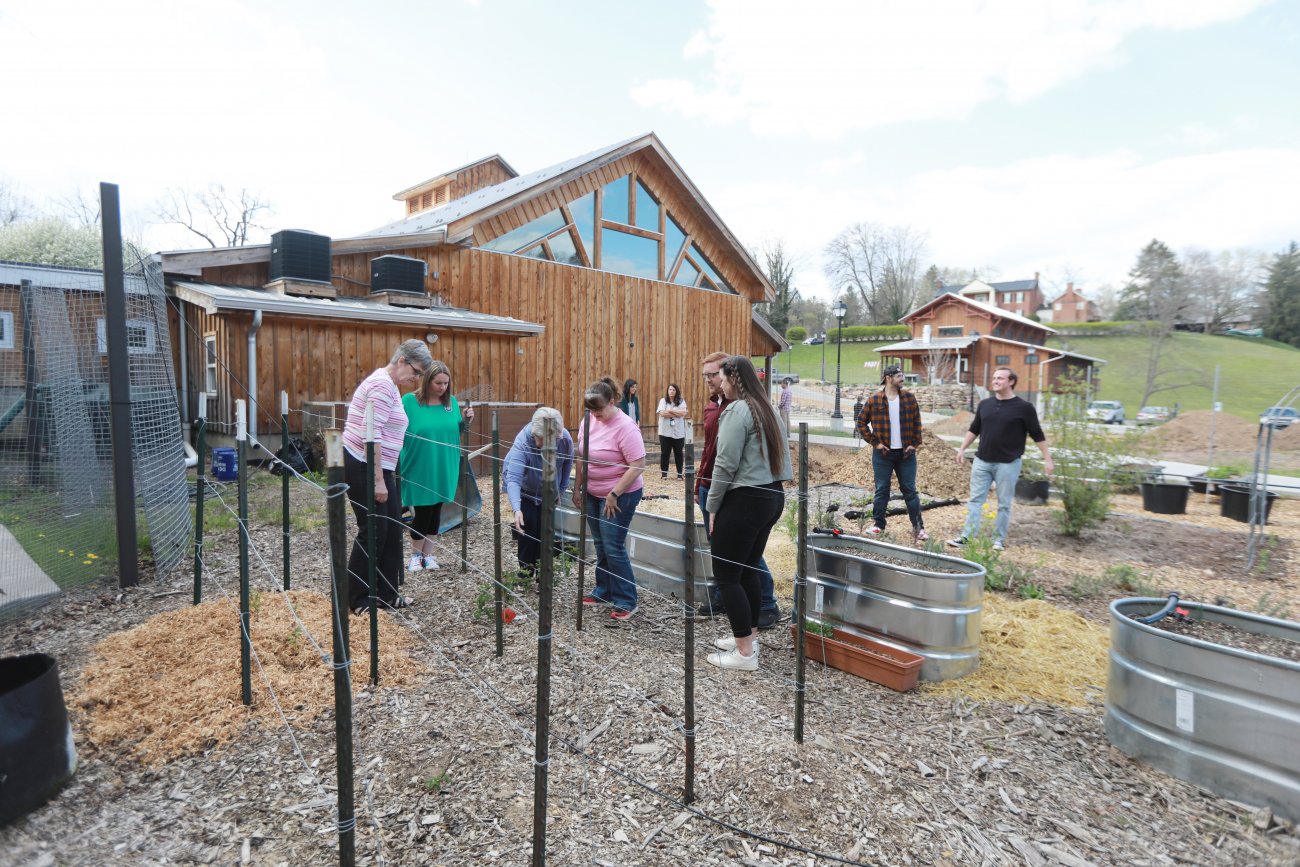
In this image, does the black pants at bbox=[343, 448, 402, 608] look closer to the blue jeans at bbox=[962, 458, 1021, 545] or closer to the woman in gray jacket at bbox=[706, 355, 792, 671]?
the woman in gray jacket at bbox=[706, 355, 792, 671]

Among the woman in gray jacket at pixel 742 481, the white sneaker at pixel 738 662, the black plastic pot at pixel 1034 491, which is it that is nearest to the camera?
the woman in gray jacket at pixel 742 481

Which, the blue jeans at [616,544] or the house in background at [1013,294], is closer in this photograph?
the blue jeans at [616,544]

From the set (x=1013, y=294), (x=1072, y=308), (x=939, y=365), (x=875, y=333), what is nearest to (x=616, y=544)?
(x=939, y=365)

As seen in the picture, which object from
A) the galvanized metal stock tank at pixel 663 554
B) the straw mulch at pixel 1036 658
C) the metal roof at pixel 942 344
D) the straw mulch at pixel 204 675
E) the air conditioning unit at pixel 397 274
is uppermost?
the metal roof at pixel 942 344

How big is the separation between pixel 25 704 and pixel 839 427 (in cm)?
2361

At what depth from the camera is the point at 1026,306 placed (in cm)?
7319

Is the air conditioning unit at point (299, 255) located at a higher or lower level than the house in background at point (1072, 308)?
lower

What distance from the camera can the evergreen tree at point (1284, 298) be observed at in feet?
141

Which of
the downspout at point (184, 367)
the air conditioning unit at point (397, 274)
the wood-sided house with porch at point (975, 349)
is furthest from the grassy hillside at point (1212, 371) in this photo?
the downspout at point (184, 367)

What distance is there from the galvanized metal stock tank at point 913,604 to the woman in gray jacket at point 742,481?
57 cm

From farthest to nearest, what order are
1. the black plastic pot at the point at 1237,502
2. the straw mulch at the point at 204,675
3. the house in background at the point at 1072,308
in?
the house in background at the point at 1072,308 → the black plastic pot at the point at 1237,502 → the straw mulch at the point at 204,675

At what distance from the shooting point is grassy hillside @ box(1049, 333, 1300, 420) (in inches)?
1237

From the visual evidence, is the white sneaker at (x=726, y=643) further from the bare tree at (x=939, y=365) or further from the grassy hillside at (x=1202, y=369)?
the bare tree at (x=939, y=365)

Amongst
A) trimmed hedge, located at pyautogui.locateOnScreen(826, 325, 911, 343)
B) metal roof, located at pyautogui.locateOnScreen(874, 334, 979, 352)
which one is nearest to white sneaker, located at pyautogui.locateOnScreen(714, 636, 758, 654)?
metal roof, located at pyautogui.locateOnScreen(874, 334, 979, 352)
